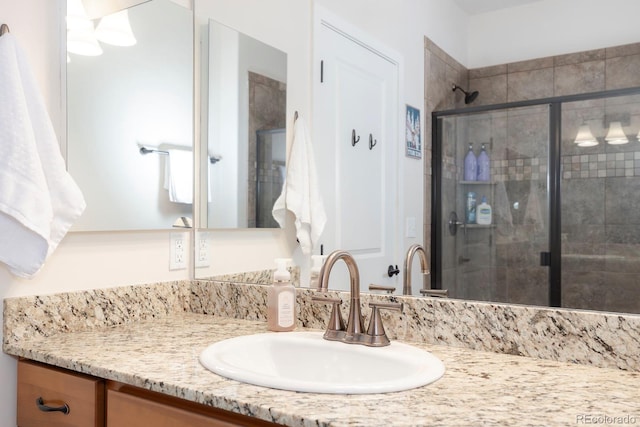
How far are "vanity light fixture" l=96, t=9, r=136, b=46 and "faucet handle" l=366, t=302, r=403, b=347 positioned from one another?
108 centimetres

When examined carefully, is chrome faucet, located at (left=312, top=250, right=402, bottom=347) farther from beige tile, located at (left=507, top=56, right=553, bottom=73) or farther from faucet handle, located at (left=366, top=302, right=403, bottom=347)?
beige tile, located at (left=507, top=56, right=553, bottom=73)

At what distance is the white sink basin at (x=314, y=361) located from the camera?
3.44ft

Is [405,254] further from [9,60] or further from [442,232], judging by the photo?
[9,60]

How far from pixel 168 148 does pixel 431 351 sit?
1.05m

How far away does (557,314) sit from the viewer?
115 cm

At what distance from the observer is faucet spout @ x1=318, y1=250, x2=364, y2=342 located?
1287mm

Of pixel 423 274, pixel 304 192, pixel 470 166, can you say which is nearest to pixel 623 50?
pixel 470 166

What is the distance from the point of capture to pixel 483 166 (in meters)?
1.22

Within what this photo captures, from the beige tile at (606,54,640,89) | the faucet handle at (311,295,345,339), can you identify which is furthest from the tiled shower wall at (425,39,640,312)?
the faucet handle at (311,295,345,339)

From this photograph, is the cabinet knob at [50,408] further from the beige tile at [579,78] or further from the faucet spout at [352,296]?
the beige tile at [579,78]

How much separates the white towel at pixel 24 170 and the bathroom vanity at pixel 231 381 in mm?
166

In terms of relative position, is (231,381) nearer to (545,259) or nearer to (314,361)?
(314,361)

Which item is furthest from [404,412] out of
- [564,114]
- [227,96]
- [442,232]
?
[227,96]

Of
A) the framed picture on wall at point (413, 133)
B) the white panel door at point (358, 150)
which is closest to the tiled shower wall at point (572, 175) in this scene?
the framed picture on wall at point (413, 133)
